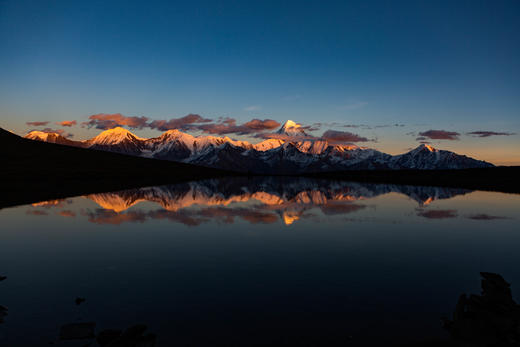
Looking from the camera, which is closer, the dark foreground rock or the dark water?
the dark foreground rock

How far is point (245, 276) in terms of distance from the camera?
16359 mm

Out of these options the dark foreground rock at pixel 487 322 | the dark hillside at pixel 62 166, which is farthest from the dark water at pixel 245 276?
the dark hillside at pixel 62 166

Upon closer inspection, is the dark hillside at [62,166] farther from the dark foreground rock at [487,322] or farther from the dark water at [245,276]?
the dark foreground rock at [487,322]

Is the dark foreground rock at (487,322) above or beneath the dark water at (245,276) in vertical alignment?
above

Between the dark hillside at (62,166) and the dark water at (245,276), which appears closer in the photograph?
the dark water at (245,276)

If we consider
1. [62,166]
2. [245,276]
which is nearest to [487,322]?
[245,276]

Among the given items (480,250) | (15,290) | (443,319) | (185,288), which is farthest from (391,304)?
(15,290)

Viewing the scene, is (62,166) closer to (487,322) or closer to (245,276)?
(245,276)

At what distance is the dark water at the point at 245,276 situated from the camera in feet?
37.1

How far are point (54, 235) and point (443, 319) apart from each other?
2760 cm

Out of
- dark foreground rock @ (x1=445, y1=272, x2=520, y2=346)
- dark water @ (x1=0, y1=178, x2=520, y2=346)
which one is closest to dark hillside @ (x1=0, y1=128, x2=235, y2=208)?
dark water @ (x1=0, y1=178, x2=520, y2=346)

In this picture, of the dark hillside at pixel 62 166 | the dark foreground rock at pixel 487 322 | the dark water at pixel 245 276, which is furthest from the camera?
the dark hillside at pixel 62 166

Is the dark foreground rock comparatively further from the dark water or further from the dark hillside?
the dark hillside

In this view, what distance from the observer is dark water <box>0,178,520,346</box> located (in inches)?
445
